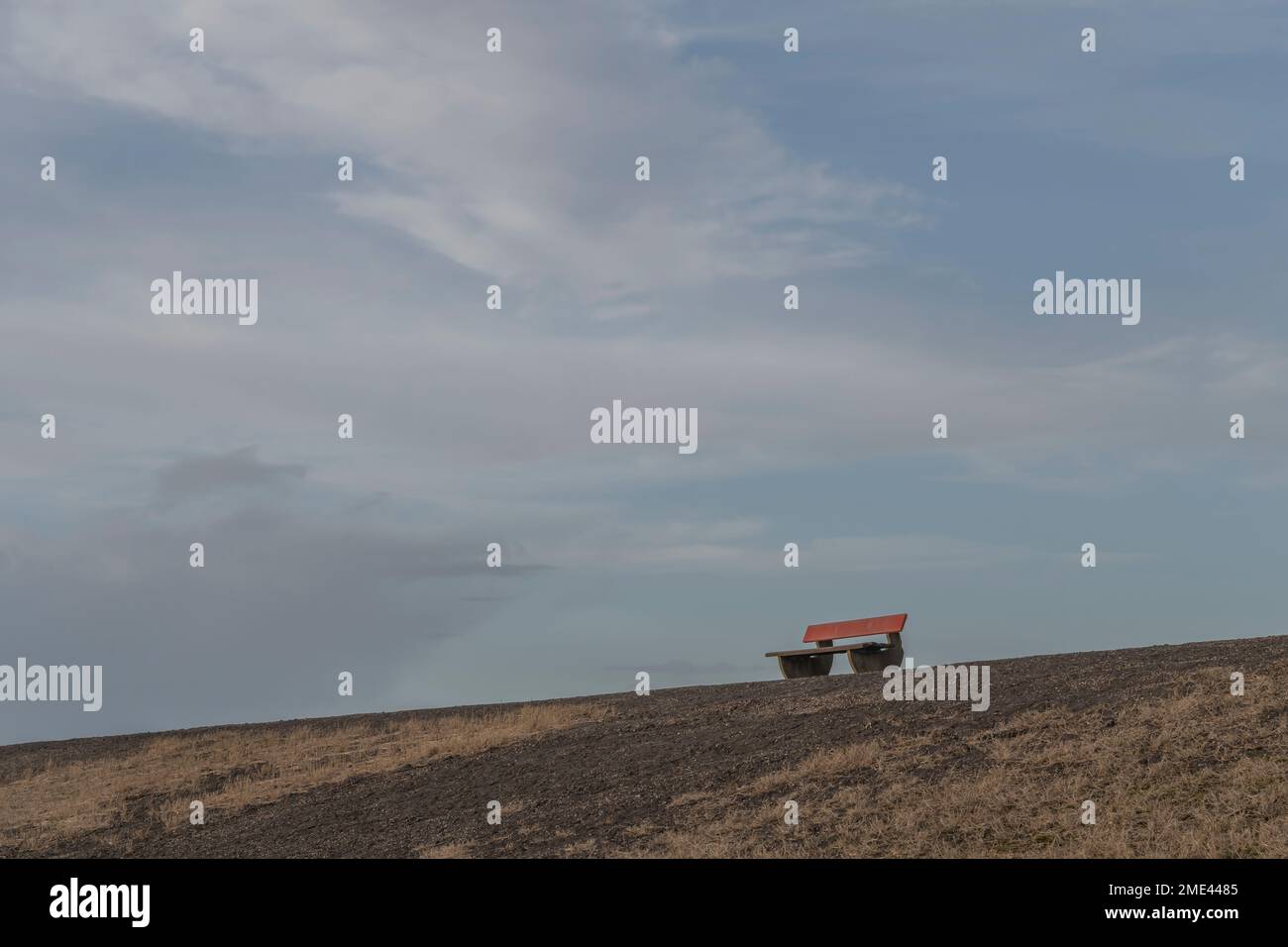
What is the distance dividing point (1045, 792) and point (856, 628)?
11683mm

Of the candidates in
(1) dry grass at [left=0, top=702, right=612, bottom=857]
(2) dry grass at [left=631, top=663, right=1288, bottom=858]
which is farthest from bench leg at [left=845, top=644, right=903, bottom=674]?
(2) dry grass at [left=631, top=663, right=1288, bottom=858]

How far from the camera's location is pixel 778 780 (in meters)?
13.6

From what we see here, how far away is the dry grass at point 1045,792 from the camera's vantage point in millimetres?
10499

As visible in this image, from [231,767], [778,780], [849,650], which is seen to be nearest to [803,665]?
[849,650]

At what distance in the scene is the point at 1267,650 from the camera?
648 inches

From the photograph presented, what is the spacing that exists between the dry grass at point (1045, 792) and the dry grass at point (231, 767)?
779 cm

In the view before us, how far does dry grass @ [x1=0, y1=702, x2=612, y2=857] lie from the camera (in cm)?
1914
